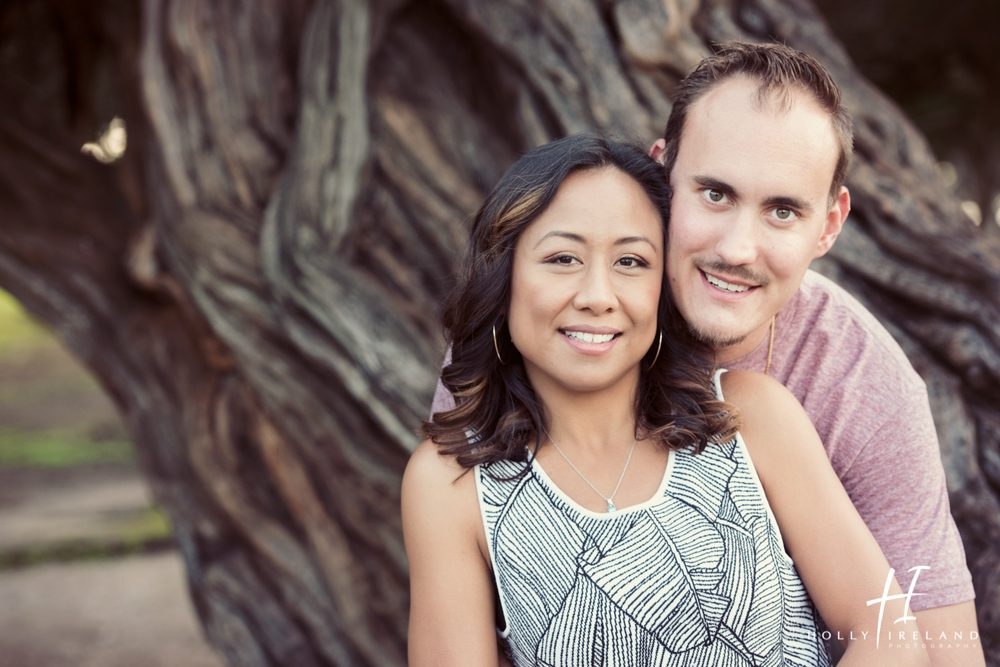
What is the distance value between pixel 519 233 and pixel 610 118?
136cm

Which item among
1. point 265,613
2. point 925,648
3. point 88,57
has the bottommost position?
point 265,613

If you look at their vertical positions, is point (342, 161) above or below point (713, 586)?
above

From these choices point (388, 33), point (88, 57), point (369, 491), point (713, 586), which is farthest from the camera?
point (88, 57)

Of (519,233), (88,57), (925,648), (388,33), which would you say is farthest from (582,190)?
(88,57)

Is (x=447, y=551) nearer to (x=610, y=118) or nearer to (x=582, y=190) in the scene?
(x=582, y=190)

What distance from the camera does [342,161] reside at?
12.5 feet

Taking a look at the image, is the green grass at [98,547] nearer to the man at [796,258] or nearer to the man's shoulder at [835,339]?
the man's shoulder at [835,339]

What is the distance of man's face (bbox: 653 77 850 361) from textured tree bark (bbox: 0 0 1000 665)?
3.63ft

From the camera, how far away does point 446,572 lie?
2168 millimetres

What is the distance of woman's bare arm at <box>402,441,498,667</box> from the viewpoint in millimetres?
2148

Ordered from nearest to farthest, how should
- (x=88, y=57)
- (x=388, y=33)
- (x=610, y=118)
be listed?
Answer: (x=610, y=118), (x=388, y=33), (x=88, y=57)

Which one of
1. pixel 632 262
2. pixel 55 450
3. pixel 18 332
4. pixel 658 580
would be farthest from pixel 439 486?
pixel 18 332

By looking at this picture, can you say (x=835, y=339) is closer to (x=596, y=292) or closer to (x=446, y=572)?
(x=596, y=292)

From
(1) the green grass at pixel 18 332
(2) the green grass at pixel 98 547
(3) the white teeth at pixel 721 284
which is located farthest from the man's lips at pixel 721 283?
(1) the green grass at pixel 18 332
